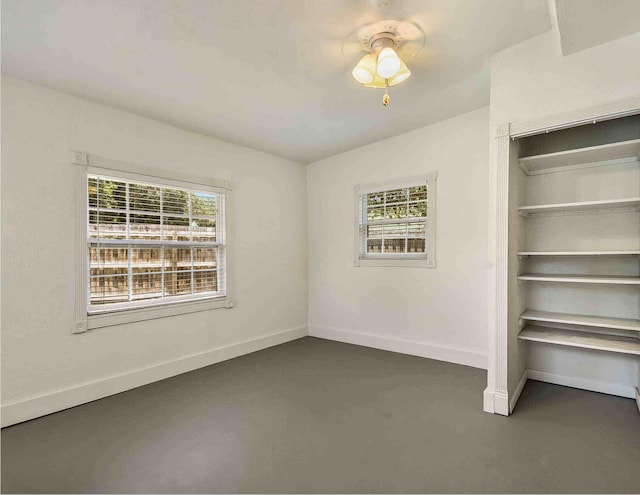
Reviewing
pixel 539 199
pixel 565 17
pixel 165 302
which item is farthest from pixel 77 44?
pixel 539 199

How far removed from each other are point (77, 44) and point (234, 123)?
1476 mm

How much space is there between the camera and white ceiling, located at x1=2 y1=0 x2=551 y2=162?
6.54 feet

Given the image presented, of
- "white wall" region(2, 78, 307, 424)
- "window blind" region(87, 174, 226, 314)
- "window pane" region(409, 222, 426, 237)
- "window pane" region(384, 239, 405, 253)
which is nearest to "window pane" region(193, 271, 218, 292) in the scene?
"window blind" region(87, 174, 226, 314)

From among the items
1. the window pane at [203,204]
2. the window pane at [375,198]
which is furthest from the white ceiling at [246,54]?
the window pane at [375,198]

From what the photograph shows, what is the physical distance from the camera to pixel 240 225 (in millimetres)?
4102

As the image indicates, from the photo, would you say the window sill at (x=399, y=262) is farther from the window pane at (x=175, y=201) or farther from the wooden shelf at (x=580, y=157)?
the window pane at (x=175, y=201)

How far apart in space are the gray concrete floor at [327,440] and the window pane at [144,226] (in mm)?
1419

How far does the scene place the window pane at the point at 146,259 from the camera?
10.5 ft

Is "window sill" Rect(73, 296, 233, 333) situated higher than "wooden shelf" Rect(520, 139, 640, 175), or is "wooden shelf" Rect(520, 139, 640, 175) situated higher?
"wooden shelf" Rect(520, 139, 640, 175)

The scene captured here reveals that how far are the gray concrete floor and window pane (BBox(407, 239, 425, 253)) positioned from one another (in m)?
1.46

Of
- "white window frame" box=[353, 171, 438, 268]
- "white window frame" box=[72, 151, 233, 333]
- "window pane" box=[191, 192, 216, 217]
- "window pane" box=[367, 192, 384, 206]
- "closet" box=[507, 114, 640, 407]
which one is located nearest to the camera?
"closet" box=[507, 114, 640, 407]

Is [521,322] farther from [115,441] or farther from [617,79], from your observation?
[115,441]

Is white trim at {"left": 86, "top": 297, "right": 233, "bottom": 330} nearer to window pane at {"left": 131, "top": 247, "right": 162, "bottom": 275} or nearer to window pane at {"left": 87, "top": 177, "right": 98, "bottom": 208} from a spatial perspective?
window pane at {"left": 131, "top": 247, "right": 162, "bottom": 275}

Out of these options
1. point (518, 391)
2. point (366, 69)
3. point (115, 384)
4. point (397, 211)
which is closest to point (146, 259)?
point (115, 384)
